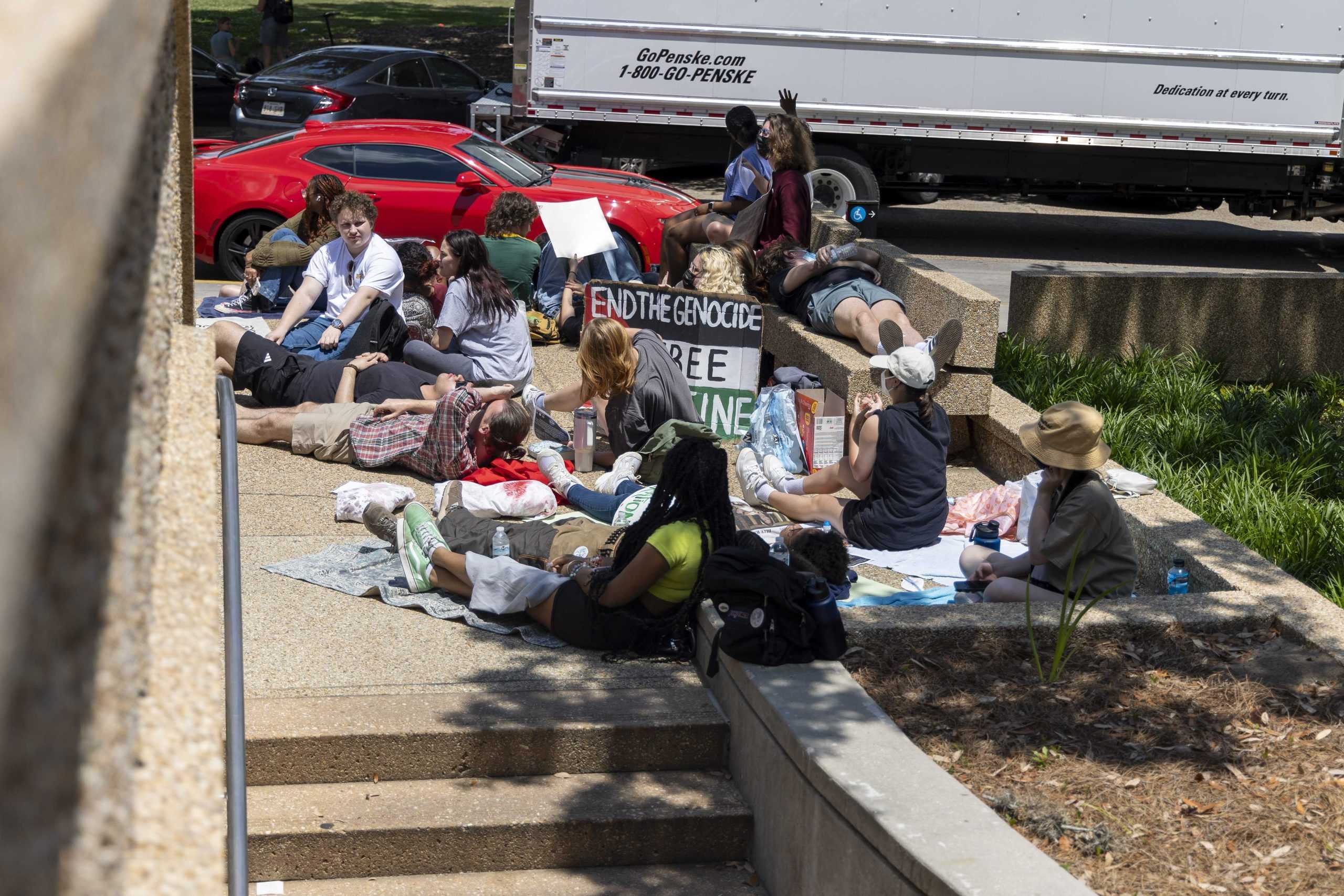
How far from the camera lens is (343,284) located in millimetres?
8930

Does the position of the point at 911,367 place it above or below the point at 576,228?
below

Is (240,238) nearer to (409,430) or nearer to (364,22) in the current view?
(409,430)

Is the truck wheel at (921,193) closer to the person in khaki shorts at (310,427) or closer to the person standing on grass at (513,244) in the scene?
the person standing on grass at (513,244)

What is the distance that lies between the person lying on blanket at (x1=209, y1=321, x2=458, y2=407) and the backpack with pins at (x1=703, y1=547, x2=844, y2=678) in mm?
3620

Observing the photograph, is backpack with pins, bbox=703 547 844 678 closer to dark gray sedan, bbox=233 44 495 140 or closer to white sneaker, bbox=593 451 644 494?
white sneaker, bbox=593 451 644 494

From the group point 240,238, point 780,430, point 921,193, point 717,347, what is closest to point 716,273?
point 717,347

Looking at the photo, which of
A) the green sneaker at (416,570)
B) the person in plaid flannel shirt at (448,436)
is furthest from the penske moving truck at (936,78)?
the green sneaker at (416,570)

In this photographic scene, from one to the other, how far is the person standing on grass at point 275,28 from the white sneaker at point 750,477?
19711 mm

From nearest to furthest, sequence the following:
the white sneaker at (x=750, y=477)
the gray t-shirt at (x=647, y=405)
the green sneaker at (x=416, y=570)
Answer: the green sneaker at (x=416, y=570) → the white sneaker at (x=750, y=477) → the gray t-shirt at (x=647, y=405)

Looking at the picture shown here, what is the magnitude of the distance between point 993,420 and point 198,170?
7.45 meters

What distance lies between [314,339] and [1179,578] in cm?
547

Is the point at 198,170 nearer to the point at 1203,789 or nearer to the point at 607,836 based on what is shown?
the point at 607,836

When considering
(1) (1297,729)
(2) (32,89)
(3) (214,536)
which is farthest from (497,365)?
(2) (32,89)

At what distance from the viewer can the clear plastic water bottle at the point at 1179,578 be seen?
5.86 meters
